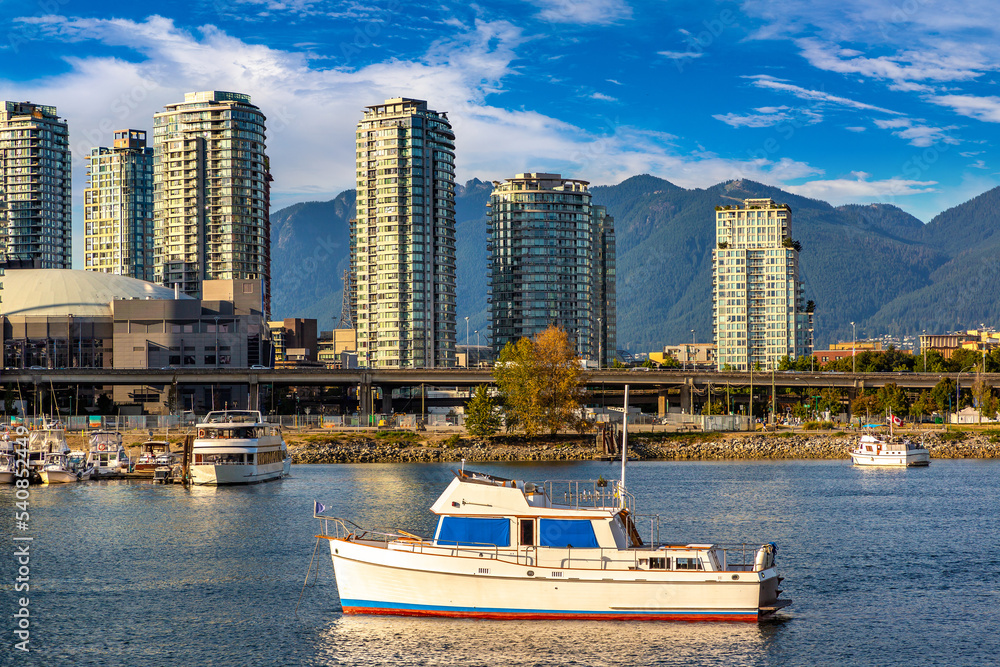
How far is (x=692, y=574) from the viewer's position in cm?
4072

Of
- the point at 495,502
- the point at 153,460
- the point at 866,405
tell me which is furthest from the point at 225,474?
the point at 866,405

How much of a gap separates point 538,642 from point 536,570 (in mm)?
3082

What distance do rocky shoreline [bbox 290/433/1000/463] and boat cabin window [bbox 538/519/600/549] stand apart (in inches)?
3615

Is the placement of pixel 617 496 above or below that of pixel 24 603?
above

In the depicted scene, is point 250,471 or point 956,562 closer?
point 956,562

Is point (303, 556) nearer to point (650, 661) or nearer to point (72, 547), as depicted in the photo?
point (72, 547)

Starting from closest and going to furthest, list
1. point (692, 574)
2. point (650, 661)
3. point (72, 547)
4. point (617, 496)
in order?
point (650, 661)
point (692, 574)
point (617, 496)
point (72, 547)

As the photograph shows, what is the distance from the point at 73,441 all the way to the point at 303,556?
91.0 meters

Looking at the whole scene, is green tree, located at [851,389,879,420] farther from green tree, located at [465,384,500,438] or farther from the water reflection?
the water reflection

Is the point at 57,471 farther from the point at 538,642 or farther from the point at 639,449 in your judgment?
the point at 538,642

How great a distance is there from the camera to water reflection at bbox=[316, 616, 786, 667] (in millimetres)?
37500

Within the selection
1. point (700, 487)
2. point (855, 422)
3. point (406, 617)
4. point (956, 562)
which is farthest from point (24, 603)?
point (855, 422)

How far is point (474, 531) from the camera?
42.4m

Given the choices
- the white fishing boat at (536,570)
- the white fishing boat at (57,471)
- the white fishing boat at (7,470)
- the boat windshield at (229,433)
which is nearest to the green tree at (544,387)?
the boat windshield at (229,433)
